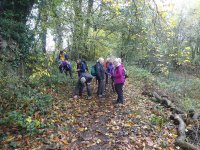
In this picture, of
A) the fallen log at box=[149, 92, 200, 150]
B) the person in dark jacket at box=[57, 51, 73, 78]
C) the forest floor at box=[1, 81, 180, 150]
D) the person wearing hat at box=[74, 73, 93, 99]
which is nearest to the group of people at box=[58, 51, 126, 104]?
the person wearing hat at box=[74, 73, 93, 99]

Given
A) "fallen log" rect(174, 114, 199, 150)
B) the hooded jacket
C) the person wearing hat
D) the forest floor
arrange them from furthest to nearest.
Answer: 1. the person wearing hat
2. the hooded jacket
3. "fallen log" rect(174, 114, 199, 150)
4. the forest floor

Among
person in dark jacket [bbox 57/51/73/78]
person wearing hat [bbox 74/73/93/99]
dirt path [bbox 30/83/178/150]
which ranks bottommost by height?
dirt path [bbox 30/83/178/150]

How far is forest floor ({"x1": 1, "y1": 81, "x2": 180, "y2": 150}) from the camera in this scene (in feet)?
24.5

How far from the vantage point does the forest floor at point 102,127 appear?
24.5 feet

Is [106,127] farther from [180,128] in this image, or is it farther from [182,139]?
[180,128]

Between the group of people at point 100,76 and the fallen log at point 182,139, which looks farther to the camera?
the group of people at point 100,76

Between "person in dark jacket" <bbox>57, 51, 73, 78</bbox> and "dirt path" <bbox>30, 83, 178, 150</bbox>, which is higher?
"person in dark jacket" <bbox>57, 51, 73, 78</bbox>

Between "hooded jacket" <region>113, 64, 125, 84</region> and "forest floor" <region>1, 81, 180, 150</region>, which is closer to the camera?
"forest floor" <region>1, 81, 180, 150</region>

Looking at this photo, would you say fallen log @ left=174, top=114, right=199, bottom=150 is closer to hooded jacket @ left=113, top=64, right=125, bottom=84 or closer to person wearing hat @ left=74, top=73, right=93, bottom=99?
hooded jacket @ left=113, top=64, right=125, bottom=84

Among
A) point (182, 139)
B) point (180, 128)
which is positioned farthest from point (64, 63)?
point (182, 139)

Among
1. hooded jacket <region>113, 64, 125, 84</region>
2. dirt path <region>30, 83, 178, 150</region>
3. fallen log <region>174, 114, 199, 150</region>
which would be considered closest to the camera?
dirt path <region>30, 83, 178, 150</region>

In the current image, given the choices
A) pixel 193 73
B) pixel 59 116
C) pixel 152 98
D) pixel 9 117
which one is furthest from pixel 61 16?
pixel 193 73

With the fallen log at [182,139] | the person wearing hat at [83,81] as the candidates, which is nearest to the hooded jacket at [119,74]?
the person wearing hat at [83,81]

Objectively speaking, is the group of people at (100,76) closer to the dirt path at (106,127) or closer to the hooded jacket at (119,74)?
the hooded jacket at (119,74)
